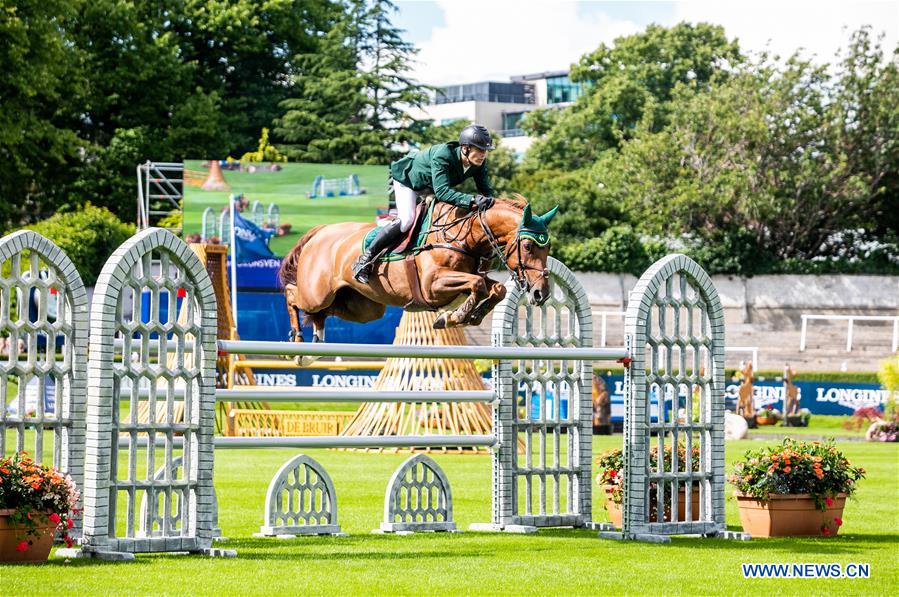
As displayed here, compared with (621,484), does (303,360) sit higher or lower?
higher

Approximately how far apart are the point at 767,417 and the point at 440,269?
22.8 metres

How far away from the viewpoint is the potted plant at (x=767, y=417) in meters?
31.1

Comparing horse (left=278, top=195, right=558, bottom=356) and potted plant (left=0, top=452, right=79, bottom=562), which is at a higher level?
horse (left=278, top=195, right=558, bottom=356)

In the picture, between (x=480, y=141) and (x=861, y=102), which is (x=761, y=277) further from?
Result: (x=480, y=141)

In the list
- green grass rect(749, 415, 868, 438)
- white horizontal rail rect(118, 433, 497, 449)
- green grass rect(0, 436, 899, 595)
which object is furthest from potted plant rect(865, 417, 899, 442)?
white horizontal rail rect(118, 433, 497, 449)

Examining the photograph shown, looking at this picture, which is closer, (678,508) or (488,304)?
(488,304)

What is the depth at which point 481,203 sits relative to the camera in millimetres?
9562

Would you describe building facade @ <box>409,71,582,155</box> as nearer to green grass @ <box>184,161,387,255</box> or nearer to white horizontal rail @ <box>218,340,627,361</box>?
green grass @ <box>184,161,387,255</box>

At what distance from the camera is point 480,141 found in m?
9.67

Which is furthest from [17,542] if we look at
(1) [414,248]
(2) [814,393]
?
(2) [814,393]

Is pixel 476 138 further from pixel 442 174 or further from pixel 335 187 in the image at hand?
pixel 335 187

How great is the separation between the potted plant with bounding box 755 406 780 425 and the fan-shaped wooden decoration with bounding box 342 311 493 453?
11386 mm

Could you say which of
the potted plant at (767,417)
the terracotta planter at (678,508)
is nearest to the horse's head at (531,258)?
the terracotta planter at (678,508)

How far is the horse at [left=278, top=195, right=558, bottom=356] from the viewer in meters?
9.27
